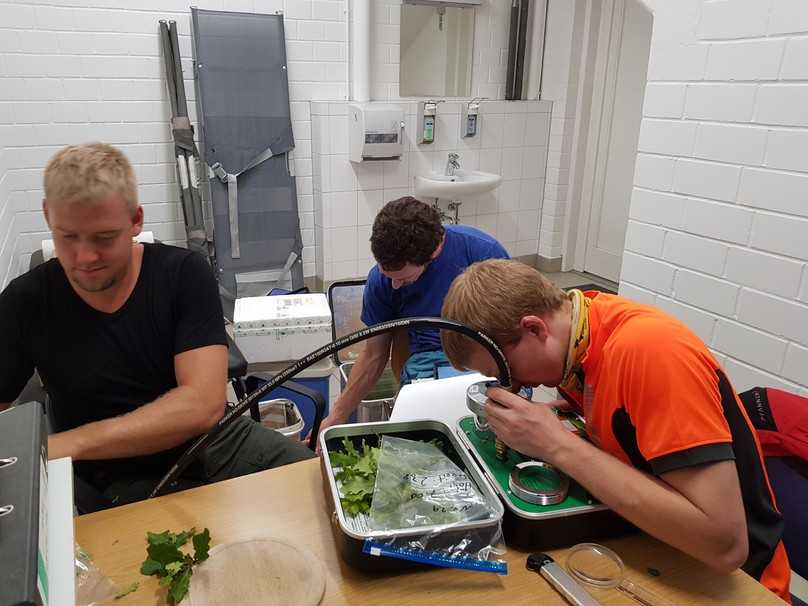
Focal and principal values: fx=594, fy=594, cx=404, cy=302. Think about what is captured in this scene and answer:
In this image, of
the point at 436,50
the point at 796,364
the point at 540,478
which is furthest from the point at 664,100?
the point at 436,50

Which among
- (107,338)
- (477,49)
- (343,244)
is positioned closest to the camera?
(107,338)

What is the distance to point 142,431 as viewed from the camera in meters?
1.32

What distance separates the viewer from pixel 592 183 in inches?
187

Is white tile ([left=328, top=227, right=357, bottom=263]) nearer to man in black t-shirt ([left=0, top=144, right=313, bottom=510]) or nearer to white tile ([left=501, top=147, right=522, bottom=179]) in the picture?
white tile ([left=501, top=147, right=522, bottom=179])

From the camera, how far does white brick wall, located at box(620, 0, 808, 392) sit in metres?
1.98

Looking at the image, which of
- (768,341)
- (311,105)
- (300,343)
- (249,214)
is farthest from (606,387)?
(311,105)

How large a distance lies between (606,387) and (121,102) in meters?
3.59

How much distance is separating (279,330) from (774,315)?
188 centimetres

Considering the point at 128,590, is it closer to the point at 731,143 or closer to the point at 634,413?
the point at 634,413

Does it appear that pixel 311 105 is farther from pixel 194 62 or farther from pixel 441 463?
pixel 441 463

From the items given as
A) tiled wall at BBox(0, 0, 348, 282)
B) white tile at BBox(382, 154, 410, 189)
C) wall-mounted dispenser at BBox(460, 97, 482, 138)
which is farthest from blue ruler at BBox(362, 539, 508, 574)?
wall-mounted dispenser at BBox(460, 97, 482, 138)

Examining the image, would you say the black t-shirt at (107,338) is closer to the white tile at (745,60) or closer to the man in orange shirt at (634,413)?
the man in orange shirt at (634,413)

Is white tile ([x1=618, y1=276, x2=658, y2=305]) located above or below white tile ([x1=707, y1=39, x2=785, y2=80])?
below

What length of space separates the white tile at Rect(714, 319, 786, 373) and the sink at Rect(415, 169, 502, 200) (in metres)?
2.18
